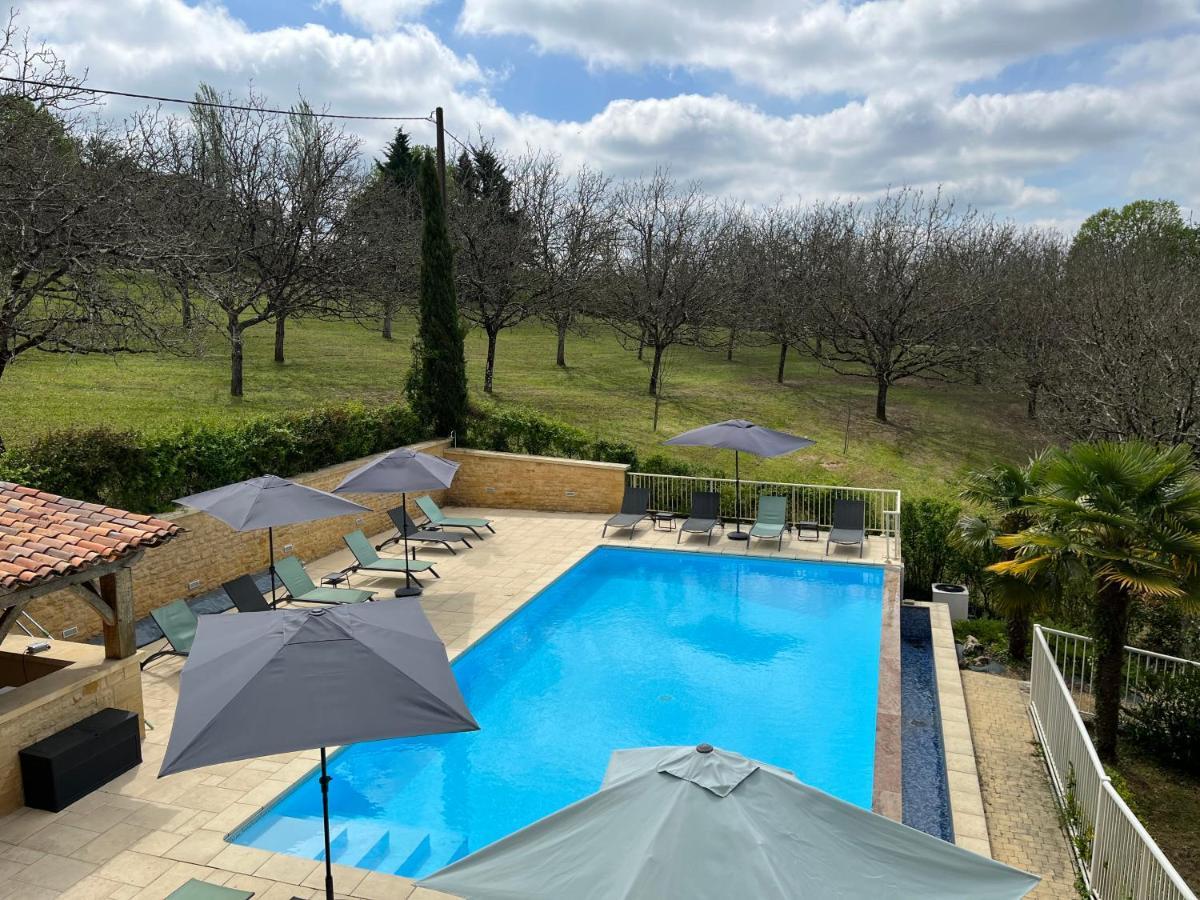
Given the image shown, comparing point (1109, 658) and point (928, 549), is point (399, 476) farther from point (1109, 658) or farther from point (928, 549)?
point (928, 549)

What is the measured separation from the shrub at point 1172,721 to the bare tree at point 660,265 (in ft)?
58.7

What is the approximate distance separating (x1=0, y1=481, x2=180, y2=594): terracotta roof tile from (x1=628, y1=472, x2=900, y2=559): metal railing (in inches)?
441

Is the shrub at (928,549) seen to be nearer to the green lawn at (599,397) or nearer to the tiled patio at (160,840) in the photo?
the green lawn at (599,397)

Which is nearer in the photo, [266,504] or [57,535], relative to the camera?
[57,535]

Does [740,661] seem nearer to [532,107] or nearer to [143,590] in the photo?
[143,590]

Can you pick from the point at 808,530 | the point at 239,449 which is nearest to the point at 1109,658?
the point at 808,530

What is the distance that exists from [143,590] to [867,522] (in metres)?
12.7

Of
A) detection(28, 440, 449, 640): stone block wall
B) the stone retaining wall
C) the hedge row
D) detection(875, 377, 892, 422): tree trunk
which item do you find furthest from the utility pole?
detection(875, 377, 892, 422): tree trunk

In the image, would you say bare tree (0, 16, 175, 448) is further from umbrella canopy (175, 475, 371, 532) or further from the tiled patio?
the tiled patio

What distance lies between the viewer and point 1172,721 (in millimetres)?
9516

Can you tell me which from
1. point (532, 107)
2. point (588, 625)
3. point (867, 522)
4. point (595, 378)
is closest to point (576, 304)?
point (595, 378)

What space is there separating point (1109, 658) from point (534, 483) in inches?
462

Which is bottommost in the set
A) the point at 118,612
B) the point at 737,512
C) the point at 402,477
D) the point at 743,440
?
the point at 737,512

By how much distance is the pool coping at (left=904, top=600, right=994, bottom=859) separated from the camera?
7.27 metres
